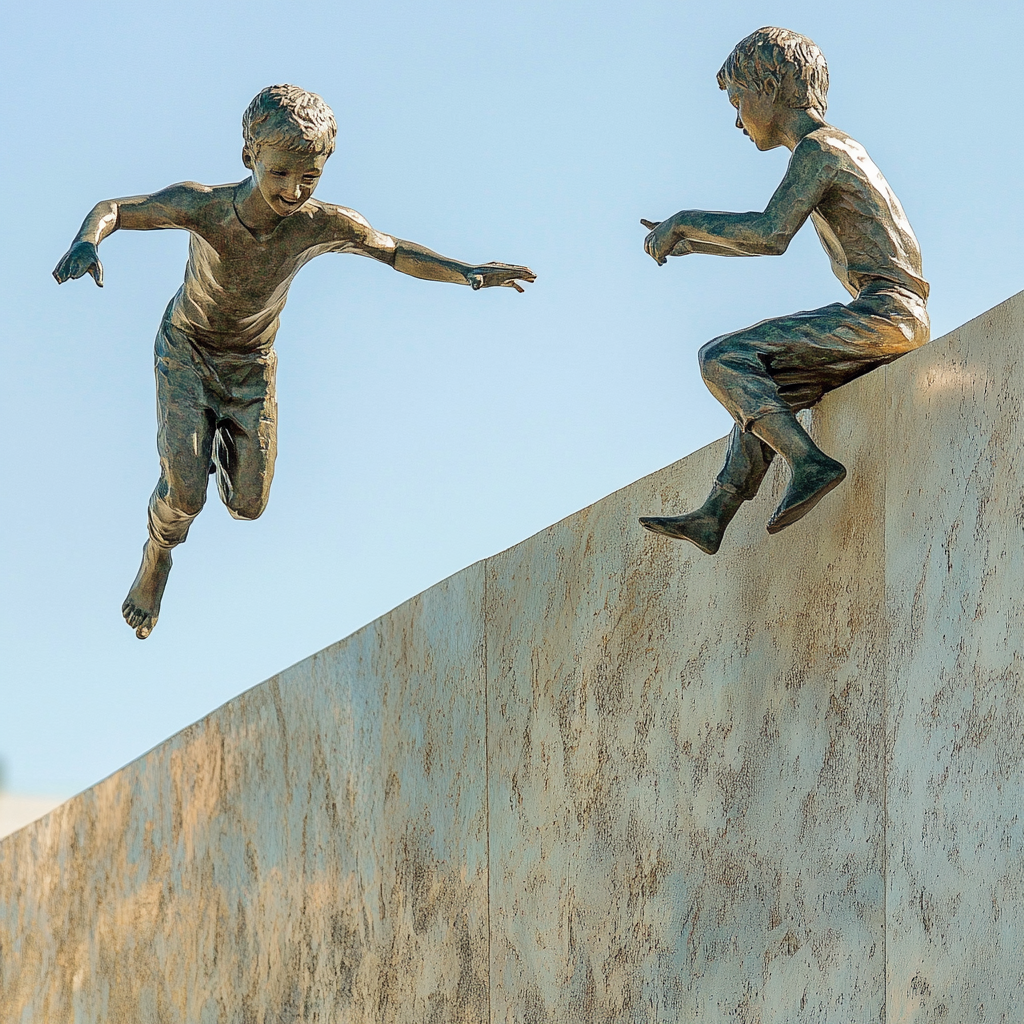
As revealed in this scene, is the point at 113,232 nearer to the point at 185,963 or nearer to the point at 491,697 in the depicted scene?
the point at 491,697

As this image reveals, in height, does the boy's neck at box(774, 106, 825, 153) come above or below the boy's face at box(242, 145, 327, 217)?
below

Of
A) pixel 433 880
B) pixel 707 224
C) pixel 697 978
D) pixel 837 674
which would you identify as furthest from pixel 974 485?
pixel 433 880

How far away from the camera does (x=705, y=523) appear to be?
4.85m

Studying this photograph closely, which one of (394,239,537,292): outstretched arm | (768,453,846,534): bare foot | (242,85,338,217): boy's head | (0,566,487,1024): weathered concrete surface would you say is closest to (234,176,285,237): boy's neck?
(242,85,338,217): boy's head

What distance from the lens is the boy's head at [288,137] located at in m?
5.55

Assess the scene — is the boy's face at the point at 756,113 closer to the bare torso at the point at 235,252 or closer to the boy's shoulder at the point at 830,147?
the boy's shoulder at the point at 830,147

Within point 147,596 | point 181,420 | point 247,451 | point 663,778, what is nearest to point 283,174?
point 181,420

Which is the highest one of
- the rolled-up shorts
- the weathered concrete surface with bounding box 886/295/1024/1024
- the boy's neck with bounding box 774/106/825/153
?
the boy's neck with bounding box 774/106/825/153

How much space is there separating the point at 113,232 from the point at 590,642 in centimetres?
234

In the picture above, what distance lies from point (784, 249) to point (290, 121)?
189cm

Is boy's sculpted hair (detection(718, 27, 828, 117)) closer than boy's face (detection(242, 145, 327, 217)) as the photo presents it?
Yes

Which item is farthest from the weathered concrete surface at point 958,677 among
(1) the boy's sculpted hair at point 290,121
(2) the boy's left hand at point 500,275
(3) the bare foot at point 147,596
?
(3) the bare foot at point 147,596

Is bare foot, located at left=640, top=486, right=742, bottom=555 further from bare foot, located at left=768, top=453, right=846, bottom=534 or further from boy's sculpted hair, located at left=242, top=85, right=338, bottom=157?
boy's sculpted hair, located at left=242, top=85, right=338, bottom=157

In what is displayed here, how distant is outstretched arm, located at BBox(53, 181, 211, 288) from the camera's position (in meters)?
5.46
